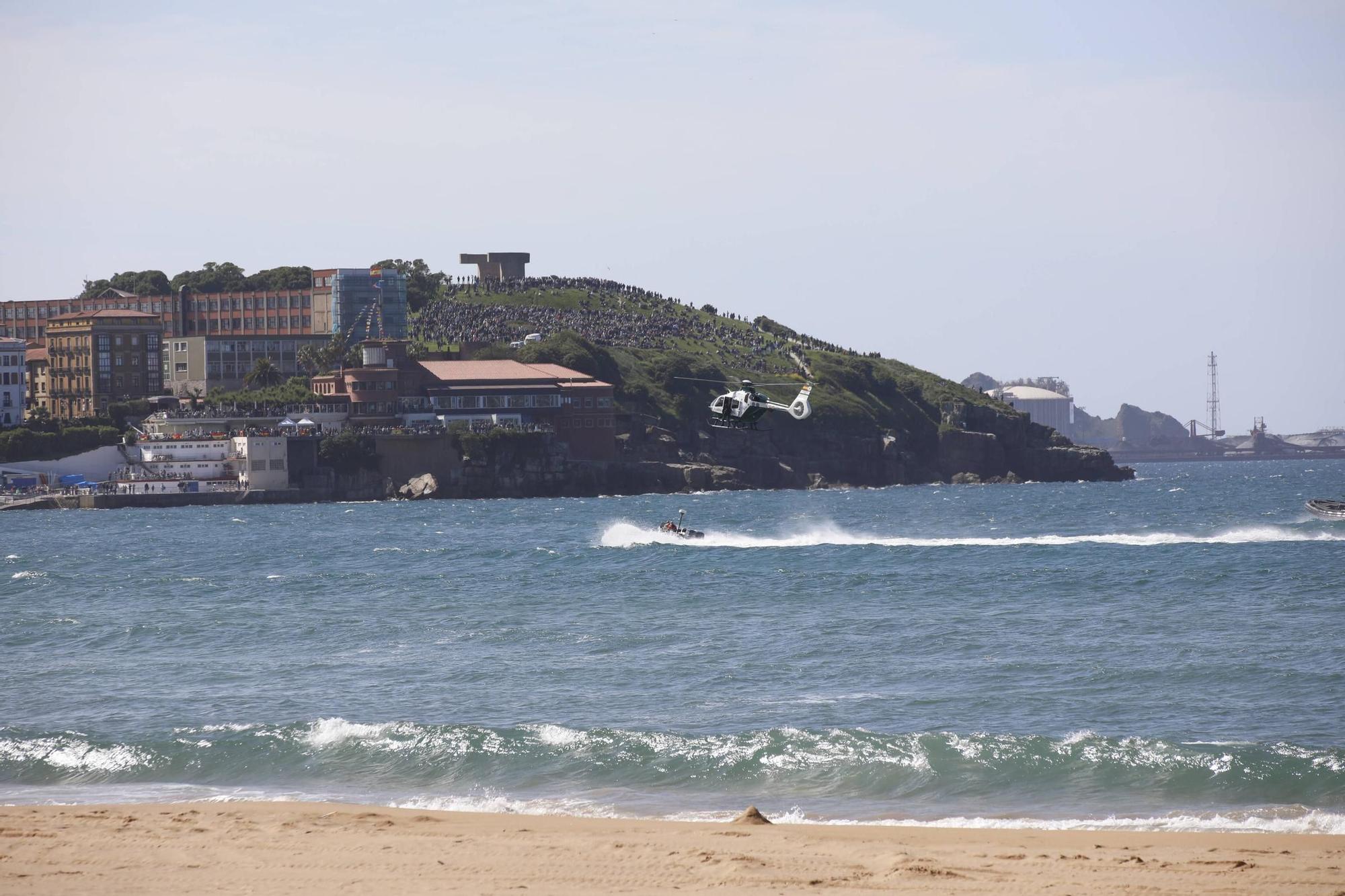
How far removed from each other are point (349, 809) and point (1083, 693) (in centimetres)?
1733

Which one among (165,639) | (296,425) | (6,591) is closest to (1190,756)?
(165,639)

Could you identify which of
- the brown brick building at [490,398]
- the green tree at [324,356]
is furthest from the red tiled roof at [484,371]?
the green tree at [324,356]

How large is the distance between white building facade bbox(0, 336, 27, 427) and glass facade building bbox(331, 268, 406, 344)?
35159mm

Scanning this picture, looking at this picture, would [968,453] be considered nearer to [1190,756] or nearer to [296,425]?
[296,425]

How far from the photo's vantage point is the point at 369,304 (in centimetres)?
18962

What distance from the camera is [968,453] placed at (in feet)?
627

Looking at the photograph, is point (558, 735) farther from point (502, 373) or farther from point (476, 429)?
Result: point (502, 373)

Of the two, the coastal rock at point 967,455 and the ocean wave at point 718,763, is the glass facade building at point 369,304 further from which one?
the ocean wave at point 718,763

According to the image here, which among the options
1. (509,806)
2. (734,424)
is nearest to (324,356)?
(734,424)

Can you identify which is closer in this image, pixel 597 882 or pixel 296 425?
pixel 597 882

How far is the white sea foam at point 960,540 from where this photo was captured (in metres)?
81.0

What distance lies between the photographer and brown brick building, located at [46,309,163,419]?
17838cm

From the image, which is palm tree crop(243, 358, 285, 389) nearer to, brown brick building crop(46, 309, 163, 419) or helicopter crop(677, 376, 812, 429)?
brown brick building crop(46, 309, 163, 419)

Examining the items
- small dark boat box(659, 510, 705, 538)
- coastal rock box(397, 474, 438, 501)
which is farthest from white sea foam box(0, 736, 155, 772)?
coastal rock box(397, 474, 438, 501)
